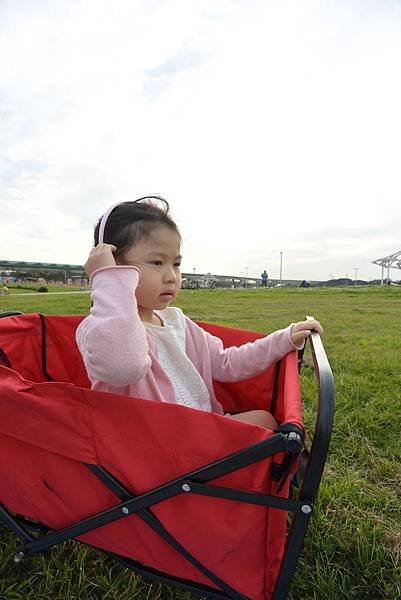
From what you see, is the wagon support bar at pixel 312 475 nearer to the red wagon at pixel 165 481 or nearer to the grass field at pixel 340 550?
the red wagon at pixel 165 481

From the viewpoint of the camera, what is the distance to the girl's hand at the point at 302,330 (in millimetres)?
1534

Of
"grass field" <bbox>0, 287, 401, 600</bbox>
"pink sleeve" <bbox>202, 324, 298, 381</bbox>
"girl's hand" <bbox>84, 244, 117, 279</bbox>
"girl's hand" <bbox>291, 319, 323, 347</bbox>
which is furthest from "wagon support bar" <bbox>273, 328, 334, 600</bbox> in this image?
"girl's hand" <bbox>84, 244, 117, 279</bbox>

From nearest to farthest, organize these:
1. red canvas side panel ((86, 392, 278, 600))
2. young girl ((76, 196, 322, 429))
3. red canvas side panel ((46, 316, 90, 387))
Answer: red canvas side panel ((86, 392, 278, 600))
young girl ((76, 196, 322, 429))
red canvas side panel ((46, 316, 90, 387))

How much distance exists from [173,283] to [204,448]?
704 millimetres

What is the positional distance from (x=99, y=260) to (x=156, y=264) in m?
0.25

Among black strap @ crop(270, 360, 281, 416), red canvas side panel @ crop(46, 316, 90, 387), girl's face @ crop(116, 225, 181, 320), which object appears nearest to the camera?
girl's face @ crop(116, 225, 181, 320)

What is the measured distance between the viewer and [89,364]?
1.19 meters

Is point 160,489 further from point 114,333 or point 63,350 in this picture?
point 63,350

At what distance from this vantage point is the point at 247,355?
5.94 ft

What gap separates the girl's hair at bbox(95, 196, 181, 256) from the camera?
1.47 meters

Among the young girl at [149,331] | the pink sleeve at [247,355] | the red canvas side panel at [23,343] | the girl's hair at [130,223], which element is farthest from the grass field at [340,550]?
the girl's hair at [130,223]

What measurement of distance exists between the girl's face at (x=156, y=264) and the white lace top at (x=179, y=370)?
0.61 ft

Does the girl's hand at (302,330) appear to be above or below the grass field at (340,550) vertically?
above

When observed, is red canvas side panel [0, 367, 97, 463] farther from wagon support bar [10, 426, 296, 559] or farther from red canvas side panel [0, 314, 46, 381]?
red canvas side panel [0, 314, 46, 381]
